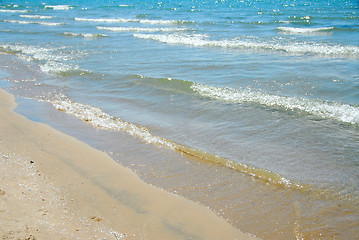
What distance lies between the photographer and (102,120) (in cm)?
728

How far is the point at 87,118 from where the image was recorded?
740 centimetres

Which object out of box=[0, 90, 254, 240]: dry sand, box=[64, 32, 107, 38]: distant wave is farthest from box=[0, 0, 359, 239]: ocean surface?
box=[64, 32, 107, 38]: distant wave

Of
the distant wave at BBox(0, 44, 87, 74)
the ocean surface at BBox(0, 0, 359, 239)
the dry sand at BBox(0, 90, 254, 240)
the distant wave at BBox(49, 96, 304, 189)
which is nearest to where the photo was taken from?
the dry sand at BBox(0, 90, 254, 240)

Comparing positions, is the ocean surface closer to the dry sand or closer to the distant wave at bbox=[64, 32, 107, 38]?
the dry sand

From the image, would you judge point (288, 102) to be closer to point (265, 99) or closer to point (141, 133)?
point (265, 99)

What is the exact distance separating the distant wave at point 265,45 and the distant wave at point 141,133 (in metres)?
10.3

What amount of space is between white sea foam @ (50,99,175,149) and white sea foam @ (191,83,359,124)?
2.93m

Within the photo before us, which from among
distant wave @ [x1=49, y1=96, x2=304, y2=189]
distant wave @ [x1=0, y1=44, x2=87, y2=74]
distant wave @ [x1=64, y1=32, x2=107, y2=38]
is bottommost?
distant wave @ [x1=49, y1=96, x2=304, y2=189]

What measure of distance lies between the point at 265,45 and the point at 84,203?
14387 mm

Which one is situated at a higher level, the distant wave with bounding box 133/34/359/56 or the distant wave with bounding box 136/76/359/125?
the distant wave with bounding box 133/34/359/56

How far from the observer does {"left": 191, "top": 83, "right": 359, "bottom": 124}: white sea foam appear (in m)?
7.36

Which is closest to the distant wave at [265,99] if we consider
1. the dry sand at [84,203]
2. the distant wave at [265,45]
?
the dry sand at [84,203]

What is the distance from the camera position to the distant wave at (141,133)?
4.97m

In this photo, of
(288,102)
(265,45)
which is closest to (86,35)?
(265,45)
